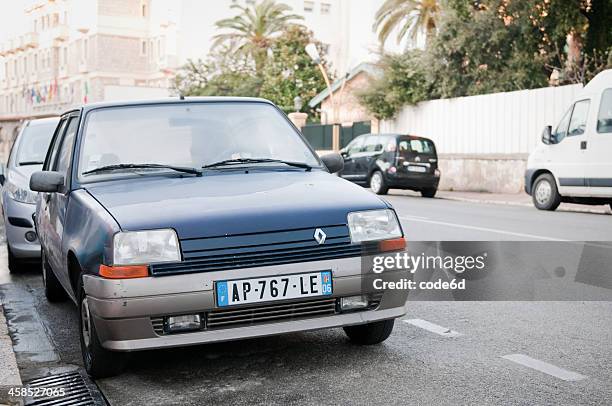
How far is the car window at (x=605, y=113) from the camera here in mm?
15695

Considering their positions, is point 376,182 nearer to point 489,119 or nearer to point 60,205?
point 489,119

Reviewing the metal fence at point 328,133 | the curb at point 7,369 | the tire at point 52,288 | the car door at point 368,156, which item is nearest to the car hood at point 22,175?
the tire at point 52,288

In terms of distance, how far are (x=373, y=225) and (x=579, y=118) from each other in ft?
41.2

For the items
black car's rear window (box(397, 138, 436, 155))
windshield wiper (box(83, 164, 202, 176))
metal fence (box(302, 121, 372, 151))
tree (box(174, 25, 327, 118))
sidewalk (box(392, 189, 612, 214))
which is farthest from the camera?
tree (box(174, 25, 327, 118))

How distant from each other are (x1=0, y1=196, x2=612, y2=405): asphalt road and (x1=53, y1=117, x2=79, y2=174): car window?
1.17 metres

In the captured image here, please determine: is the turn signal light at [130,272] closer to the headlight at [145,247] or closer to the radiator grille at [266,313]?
the headlight at [145,247]

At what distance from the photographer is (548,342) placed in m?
5.51

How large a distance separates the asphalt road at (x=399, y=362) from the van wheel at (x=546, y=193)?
35.1ft

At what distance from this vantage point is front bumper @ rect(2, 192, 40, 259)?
9016mm

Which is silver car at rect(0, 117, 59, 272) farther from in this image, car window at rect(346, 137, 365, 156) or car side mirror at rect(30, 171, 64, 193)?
car window at rect(346, 137, 365, 156)

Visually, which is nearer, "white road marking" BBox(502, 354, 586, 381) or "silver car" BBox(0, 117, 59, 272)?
"white road marking" BBox(502, 354, 586, 381)

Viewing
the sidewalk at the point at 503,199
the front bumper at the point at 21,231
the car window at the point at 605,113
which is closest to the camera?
the front bumper at the point at 21,231

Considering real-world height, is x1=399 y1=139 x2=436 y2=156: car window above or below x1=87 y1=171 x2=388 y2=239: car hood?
below

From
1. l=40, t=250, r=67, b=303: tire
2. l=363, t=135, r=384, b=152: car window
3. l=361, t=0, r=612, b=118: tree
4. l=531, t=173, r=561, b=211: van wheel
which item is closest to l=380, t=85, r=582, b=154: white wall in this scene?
l=361, t=0, r=612, b=118: tree
